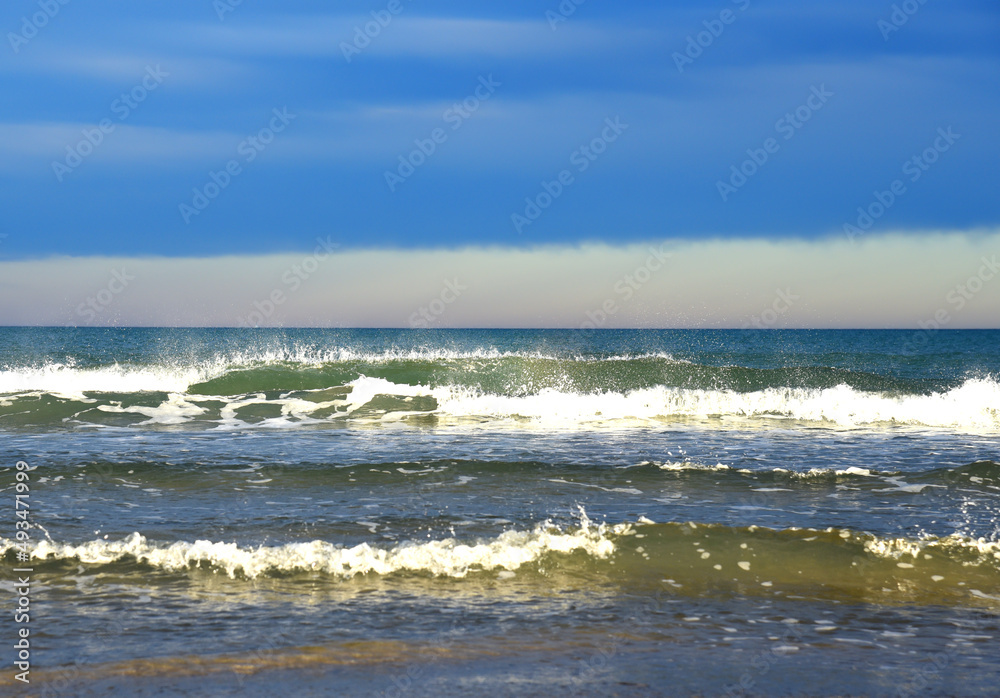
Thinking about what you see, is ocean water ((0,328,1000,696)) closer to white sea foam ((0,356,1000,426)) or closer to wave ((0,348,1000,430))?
white sea foam ((0,356,1000,426))

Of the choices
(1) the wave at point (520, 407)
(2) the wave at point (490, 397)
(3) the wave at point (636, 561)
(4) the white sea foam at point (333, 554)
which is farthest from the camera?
(2) the wave at point (490, 397)

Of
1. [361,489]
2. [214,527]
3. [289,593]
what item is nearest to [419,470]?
[361,489]

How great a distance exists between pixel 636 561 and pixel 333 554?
3206 millimetres

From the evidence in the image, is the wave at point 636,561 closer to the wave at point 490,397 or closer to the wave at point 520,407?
the wave at point 520,407

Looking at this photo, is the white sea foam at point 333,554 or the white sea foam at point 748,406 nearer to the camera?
the white sea foam at point 333,554

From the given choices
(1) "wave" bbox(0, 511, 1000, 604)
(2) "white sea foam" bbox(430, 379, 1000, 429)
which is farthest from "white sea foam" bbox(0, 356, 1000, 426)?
(1) "wave" bbox(0, 511, 1000, 604)

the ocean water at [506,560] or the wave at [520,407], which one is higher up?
the wave at [520,407]

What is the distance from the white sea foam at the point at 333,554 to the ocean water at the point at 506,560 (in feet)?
0.09

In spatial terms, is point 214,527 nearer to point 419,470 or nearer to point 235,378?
point 419,470

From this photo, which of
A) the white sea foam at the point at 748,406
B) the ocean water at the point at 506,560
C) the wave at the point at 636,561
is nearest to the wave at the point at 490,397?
the white sea foam at the point at 748,406

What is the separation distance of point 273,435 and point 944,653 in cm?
1472

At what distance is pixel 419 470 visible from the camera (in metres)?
13.5

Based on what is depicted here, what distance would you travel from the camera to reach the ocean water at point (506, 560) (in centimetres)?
593

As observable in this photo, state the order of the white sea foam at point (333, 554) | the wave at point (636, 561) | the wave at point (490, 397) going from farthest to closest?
the wave at point (490, 397)
the white sea foam at point (333, 554)
the wave at point (636, 561)
